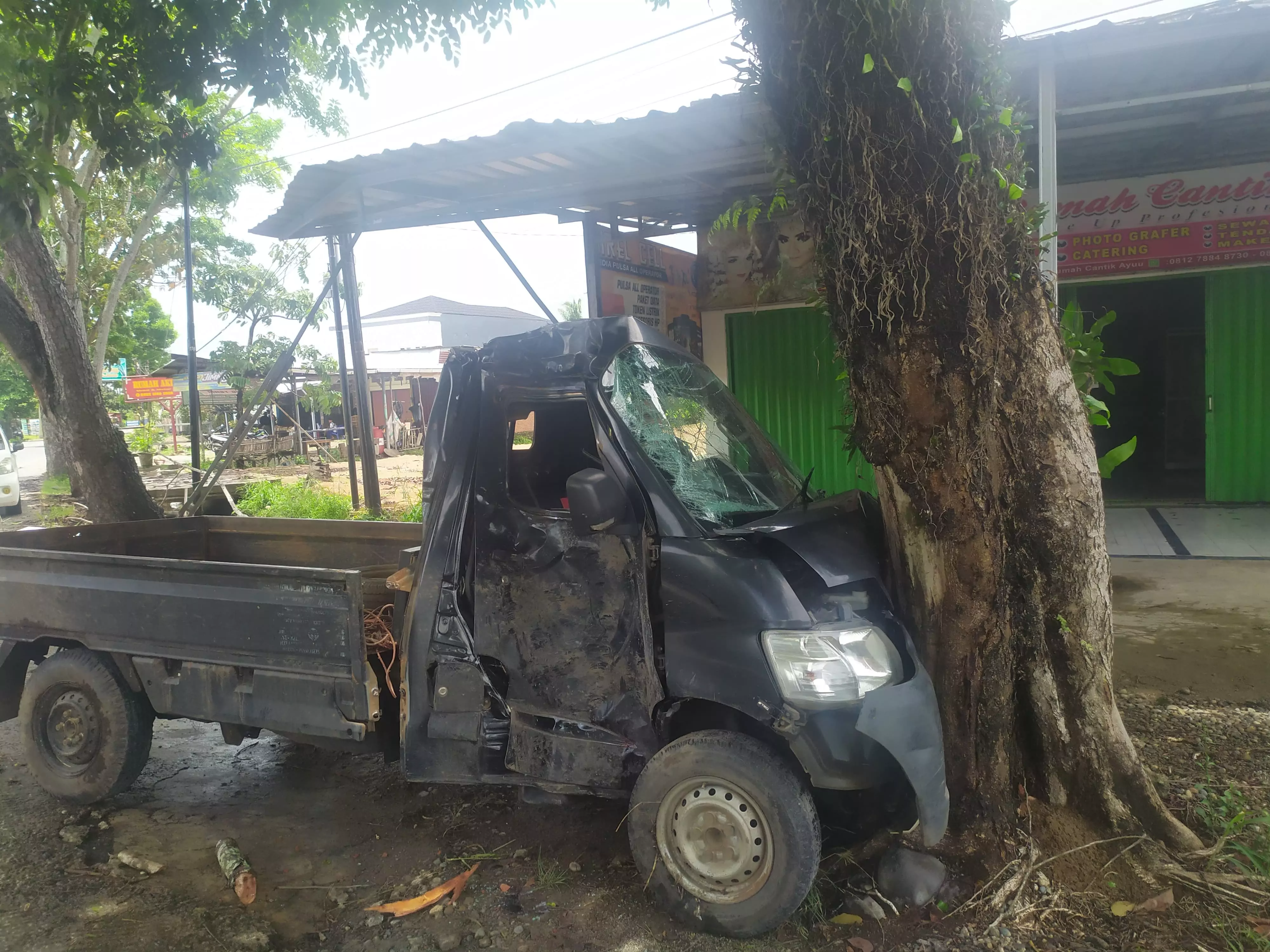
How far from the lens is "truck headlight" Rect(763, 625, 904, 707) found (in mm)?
2875

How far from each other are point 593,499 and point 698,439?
0.75 m

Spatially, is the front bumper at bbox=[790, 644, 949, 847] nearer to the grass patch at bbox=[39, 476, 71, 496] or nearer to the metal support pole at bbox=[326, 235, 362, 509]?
the metal support pole at bbox=[326, 235, 362, 509]

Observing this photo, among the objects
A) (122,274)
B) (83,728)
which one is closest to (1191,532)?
(83,728)

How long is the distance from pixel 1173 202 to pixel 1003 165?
7.84 metres

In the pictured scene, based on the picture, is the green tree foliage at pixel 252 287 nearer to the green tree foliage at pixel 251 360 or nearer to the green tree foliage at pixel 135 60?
the green tree foliage at pixel 251 360

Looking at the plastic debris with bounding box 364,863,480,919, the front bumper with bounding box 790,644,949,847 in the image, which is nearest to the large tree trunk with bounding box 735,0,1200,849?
the front bumper with bounding box 790,644,949,847

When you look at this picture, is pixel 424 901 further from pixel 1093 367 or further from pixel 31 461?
pixel 31 461

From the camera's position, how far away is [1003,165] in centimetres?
335

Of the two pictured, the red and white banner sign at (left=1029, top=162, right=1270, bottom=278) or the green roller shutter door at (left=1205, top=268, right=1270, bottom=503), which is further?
the green roller shutter door at (left=1205, top=268, right=1270, bottom=503)

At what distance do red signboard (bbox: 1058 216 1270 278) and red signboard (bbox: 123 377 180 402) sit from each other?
26.2 metres

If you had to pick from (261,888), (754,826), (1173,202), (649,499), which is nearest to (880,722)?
(754,826)

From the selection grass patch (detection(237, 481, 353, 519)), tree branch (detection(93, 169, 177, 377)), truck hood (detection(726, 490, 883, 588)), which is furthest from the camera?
tree branch (detection(93, 169, 177, 377))

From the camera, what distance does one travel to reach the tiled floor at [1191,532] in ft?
27.0

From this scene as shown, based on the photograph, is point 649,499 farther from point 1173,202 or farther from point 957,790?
point 1173,202
